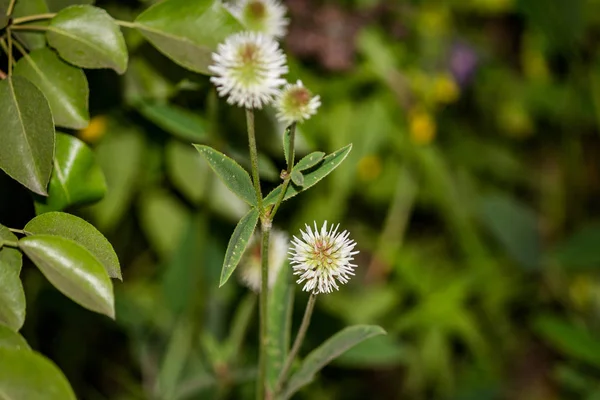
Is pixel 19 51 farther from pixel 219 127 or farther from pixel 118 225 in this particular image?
pixel 118 225

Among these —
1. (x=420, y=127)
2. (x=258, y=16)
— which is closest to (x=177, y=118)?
(x=258, y=16)

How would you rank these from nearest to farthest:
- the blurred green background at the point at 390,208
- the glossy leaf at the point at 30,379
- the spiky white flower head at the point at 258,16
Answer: the glossy leaf at the point at 30,379 → the spiky white flower head at the point at 258,16 → the blurred green background at the point at 390,208

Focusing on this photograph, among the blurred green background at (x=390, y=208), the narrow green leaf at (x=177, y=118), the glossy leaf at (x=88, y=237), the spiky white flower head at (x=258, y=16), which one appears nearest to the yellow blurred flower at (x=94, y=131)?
the blurred green background at (x=390, y=208)

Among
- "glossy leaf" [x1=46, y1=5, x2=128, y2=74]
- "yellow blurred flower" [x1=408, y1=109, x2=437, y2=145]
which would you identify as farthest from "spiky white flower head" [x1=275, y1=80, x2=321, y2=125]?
"yellow blurred flower" [x1=408, y1=109, x2=437, y2=145]

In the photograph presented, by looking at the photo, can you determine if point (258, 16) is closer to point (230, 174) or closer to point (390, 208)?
point (230, 174)

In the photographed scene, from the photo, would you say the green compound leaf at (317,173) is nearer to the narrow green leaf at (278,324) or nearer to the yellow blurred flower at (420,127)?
the narrow green leaf at (278,324)

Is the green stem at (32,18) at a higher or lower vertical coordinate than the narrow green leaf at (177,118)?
lower
